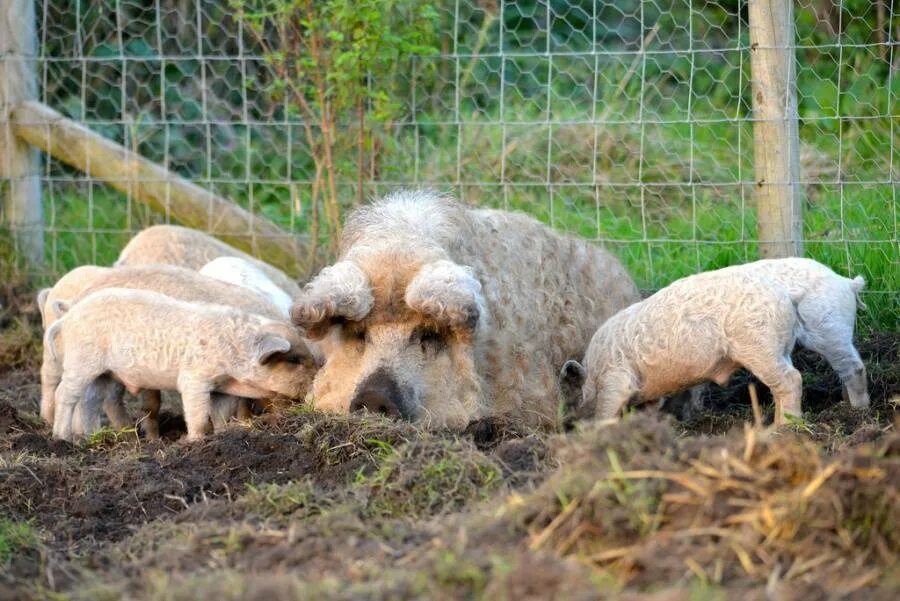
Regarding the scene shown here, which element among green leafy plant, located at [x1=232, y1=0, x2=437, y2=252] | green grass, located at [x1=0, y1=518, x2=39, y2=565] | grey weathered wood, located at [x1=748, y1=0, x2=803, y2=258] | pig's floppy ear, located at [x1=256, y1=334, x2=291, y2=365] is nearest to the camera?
green grass, located at [x1=0, y1=518, x2=39, y2=565]

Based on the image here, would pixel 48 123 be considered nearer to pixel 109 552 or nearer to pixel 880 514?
pixel 109 552

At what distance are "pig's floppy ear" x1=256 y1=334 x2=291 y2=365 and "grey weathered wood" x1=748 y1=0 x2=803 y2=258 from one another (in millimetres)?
2750

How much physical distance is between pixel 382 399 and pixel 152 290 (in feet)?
5.86

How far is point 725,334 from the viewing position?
5.95 m

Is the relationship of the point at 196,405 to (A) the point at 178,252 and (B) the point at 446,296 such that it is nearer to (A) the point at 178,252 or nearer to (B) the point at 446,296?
(B) the point at 446,296

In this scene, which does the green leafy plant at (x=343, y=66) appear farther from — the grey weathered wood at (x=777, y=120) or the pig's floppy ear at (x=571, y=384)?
the pig's floppy ear at (x=571, y=384)

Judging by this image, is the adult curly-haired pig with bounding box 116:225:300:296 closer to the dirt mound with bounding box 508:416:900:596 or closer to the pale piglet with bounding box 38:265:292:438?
the pale piglet with bounding box 38:265:292:438

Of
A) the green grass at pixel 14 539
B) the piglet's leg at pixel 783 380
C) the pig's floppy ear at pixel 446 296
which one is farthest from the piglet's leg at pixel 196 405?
the piglet's leg at pixel 783 380

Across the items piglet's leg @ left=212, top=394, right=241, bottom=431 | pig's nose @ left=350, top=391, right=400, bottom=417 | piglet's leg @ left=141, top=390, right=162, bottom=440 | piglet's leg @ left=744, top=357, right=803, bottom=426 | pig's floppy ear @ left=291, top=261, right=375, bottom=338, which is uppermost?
pig's floppy ear @ left=291, top=261, right=375, bottom=338

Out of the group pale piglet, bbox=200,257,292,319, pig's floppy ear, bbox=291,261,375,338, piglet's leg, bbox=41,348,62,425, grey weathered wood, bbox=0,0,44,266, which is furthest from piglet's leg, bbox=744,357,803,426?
grey weathered wood, bbox=0,0,44,266

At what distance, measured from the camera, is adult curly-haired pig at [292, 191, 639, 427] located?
18.9ft

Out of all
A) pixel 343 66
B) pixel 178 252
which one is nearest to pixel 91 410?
pixel 178 252

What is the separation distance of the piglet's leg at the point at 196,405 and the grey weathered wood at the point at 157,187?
2.74 meters

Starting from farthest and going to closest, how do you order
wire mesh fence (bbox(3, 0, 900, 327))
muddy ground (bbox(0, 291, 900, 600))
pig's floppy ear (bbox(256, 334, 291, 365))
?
wire mesh fence (bbox(3, 0, 900, 327)), pig's floppy ear (bbox(256, 334, 291, 365)), muddy ground (bbox(0, 291, 900, 600))
